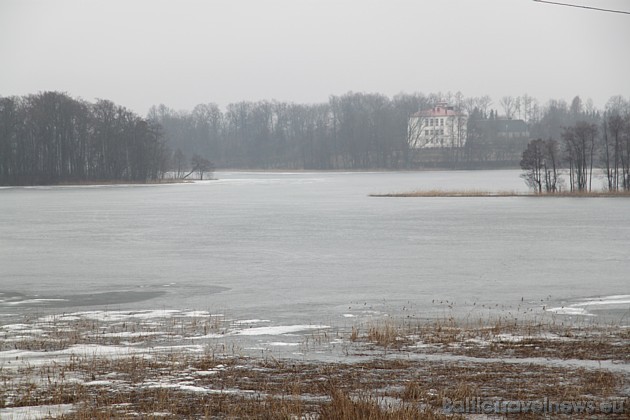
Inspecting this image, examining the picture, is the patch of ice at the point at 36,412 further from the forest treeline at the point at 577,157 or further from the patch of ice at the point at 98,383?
the forest treeline at the point at 577,157

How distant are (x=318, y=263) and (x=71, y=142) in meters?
105

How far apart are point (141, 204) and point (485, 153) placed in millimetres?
113670

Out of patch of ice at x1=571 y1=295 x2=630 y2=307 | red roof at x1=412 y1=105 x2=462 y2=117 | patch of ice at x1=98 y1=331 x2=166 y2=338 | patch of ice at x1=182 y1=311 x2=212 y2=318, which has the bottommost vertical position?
patch of ice at x1=571 y1=295 x2=630 y2=307

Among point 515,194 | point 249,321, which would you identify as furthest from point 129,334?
point 515,194

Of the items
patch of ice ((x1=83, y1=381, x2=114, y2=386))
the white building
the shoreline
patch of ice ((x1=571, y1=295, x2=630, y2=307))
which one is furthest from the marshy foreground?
the white building

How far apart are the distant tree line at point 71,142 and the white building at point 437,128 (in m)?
69.6

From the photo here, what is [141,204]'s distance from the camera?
67.1m

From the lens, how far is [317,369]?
1221 centimetres

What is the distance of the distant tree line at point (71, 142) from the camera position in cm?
12119

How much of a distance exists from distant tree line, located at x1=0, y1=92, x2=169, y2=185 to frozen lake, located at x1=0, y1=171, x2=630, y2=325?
Answer: 73.6m

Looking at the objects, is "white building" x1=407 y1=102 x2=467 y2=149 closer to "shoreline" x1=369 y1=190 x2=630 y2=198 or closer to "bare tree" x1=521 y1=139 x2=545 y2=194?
"bare tree" x1=521 y1=139 x2=545 y2=194

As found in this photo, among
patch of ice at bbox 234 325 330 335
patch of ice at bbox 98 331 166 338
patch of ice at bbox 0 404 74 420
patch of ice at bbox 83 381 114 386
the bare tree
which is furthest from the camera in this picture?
the bare tree

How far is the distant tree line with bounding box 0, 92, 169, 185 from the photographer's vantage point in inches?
4771

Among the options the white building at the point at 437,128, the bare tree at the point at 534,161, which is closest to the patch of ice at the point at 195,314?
the bare tree at the point at 534,161
